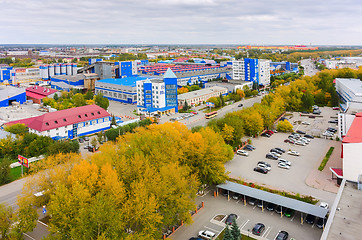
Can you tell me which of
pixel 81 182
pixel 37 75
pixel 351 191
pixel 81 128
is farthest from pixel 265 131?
pixel 37 75

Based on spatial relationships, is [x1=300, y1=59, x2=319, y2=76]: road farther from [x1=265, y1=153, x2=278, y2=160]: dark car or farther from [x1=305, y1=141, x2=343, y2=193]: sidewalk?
[x1=265, y1=153, x2=278, y2=160]: dark car

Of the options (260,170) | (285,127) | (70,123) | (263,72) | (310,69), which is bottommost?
(260,170)

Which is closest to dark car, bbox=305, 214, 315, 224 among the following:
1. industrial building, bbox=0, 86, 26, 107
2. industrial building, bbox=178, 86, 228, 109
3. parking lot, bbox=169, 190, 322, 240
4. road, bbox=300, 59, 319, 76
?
parking lot, bbox=169, 190, 322, 240

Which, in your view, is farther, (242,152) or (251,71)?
(251,71)

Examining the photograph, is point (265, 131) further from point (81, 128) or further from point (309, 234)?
point (81, 128)

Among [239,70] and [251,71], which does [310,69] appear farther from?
[251,71]

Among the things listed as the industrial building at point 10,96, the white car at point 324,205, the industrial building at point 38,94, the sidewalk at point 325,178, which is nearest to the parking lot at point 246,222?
the white car at point 324,205

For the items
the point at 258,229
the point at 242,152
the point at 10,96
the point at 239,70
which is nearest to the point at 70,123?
the point at 242,152
